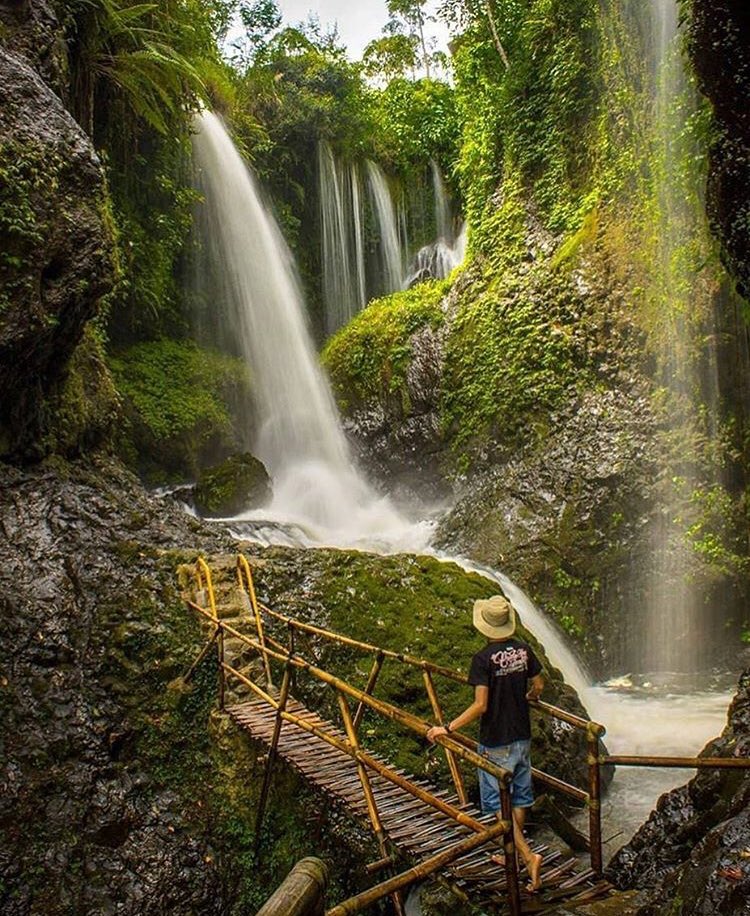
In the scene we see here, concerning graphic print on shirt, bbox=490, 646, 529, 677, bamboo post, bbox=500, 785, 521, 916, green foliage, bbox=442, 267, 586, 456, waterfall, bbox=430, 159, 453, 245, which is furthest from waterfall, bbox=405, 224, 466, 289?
bamboo post, bbox=500, 785, 521, 916

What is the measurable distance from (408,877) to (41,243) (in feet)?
23.4

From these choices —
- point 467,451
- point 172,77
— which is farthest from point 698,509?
point 172,77

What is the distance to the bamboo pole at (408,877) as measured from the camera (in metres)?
2.07

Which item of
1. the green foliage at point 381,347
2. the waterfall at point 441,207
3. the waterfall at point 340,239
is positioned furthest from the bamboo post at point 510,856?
the waterfall at point 441,207

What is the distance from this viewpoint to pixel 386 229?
19250 millimetres

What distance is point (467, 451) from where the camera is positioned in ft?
42.6

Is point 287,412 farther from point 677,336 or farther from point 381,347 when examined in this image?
point 677,336

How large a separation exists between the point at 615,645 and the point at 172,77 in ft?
35.7

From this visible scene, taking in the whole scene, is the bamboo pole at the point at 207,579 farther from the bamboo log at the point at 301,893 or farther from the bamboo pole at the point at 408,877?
the bamboo log at the point at 301,893

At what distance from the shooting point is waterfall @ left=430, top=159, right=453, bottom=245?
1886 cm

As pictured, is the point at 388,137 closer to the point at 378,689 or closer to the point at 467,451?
the point at 467,451

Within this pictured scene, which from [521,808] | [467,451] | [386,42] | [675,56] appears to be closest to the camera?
[521,808]

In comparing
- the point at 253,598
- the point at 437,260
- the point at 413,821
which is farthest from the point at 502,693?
the point at 437,260

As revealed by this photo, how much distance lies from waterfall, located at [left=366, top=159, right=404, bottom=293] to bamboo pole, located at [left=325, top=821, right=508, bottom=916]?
17.3 m
